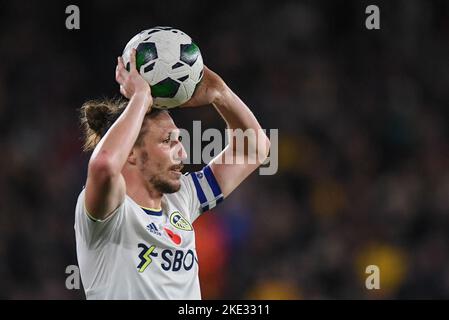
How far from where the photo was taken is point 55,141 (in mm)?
8453

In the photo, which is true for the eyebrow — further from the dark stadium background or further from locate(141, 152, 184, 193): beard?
the dark stadium background

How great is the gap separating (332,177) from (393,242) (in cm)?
102

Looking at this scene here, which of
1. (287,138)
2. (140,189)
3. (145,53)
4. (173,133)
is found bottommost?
(287,138)

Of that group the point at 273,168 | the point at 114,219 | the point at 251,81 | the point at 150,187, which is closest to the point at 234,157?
the point at 150,187

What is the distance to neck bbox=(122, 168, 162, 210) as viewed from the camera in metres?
3.70

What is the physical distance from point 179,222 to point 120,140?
714 mm

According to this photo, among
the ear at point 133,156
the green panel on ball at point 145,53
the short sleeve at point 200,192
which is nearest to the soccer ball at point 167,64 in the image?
the green panel on ball at point 145,53

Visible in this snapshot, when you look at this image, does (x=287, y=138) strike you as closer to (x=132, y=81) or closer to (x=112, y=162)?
(x=132, y=81)

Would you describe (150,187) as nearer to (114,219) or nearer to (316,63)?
(114,219)

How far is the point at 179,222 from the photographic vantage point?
382cm

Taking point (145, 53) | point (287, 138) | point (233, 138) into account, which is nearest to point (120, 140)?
point (145, 53)

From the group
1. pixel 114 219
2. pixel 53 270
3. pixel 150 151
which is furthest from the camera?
pixel 53 270

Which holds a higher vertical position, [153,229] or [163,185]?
[163,185]

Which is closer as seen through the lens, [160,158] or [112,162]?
[112,162]
